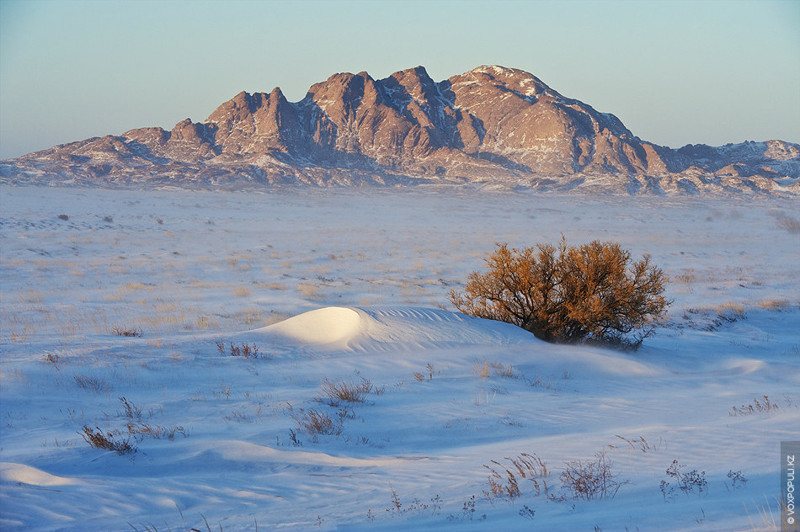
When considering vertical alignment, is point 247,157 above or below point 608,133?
below

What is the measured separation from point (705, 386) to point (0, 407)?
8.01m

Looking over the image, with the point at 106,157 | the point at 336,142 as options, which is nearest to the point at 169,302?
the point at 106,157

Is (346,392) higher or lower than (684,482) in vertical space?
lower

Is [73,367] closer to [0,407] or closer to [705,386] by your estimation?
[0,407]

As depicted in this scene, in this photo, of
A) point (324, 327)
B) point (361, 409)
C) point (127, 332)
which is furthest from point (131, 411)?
point (127, 332)

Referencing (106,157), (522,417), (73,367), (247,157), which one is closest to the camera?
(522,417)

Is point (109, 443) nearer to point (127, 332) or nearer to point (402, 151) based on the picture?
point (127, 332)

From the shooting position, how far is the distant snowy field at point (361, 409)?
3.79 metres

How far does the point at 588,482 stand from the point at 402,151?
162798mm

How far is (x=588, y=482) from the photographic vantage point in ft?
13.1

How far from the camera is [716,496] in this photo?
12.3ft

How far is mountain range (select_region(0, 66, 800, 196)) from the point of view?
370 ft

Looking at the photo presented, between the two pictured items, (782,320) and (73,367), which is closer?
(73,367)

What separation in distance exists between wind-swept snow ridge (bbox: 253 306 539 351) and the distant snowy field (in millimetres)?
39
